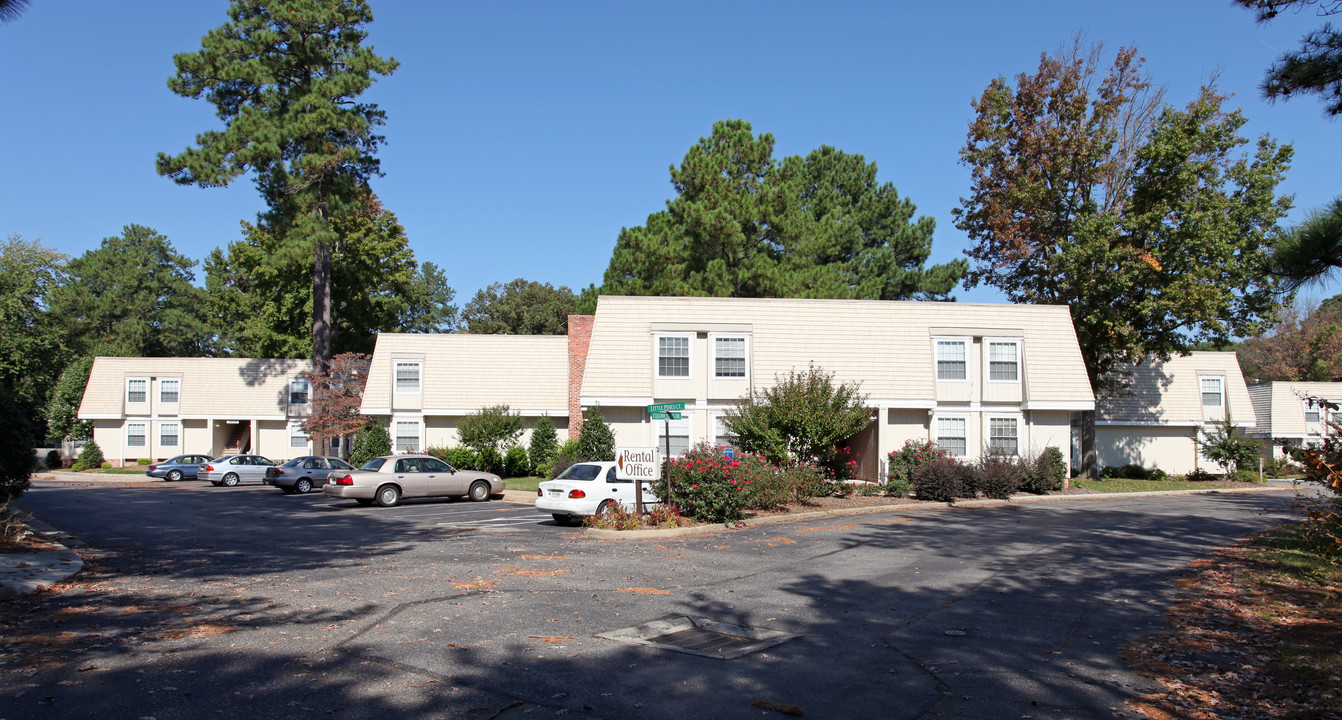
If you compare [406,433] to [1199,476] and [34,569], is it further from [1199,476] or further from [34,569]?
[1199,476]

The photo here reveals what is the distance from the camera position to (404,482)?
2448 cm

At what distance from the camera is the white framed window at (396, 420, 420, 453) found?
35156 mm

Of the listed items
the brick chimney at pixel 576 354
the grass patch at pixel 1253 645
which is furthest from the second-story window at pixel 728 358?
the grass patch at pixel 1253 645

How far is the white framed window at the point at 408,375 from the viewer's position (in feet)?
116

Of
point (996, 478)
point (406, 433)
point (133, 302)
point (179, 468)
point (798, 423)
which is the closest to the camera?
point (798, 423)

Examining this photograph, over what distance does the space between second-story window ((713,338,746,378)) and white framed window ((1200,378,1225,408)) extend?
25.7 m

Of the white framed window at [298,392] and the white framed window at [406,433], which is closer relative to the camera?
the white framed window at [406,433]

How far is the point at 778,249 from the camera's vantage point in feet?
143

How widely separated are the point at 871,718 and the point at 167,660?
19.4ft

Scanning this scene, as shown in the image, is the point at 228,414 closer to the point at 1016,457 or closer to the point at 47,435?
the point at 47,435

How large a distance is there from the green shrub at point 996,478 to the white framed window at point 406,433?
21671mm

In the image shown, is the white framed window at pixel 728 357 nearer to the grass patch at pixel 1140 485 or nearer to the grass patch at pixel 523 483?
the grass patch at pixel 523 483

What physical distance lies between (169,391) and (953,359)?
41187mm

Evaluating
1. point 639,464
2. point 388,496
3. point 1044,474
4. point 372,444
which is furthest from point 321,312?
point 1044,474
